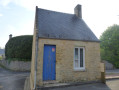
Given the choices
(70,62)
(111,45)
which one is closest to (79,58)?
(70,62)

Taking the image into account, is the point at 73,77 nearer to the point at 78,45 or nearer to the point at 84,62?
the point at 84,62

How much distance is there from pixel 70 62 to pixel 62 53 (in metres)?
0.90

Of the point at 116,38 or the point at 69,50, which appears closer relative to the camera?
the point at 69,50

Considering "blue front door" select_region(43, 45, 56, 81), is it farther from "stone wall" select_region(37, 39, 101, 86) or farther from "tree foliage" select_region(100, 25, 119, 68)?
"tree foliage" select_region(100, 25, 119, 68)

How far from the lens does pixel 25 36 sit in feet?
61.2

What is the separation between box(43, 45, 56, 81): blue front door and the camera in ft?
22.7

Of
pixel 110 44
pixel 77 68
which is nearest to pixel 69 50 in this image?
pixel 77 68

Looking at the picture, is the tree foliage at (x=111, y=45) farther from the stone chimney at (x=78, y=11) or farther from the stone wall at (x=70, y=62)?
the stone wall at (x=70, y=62)

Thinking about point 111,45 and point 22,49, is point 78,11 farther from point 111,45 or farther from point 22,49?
point 111,45

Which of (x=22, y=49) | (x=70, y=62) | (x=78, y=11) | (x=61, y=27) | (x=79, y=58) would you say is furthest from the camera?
(x=22, y=49)

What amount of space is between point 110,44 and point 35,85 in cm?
2211

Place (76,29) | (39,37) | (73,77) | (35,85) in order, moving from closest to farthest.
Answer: (35,85)
(39,37)
(73,77)
(76,29)

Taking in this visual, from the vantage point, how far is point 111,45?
23.5 metres

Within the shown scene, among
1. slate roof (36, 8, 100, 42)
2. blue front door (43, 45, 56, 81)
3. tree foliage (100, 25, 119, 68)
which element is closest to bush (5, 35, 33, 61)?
slate roof (36, 8, 100, 42)
